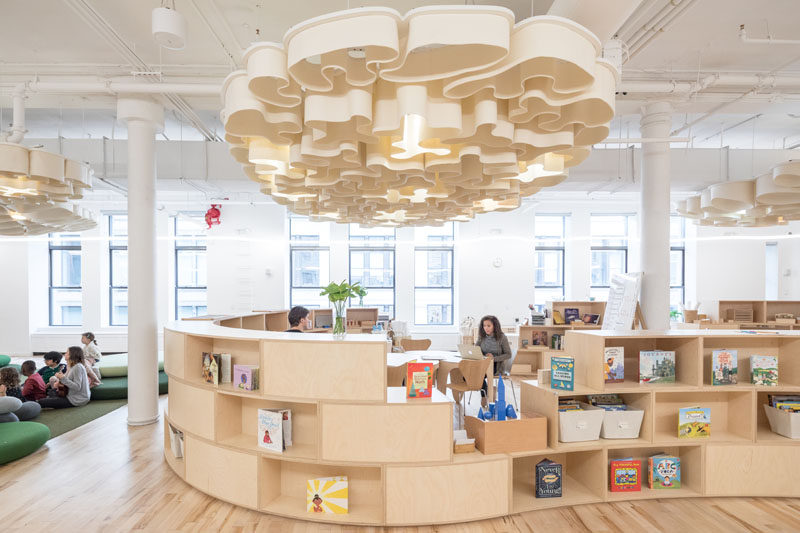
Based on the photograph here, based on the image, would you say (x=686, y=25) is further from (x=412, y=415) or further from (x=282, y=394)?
(x=282, y=394)

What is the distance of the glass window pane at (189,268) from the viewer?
45.5ft

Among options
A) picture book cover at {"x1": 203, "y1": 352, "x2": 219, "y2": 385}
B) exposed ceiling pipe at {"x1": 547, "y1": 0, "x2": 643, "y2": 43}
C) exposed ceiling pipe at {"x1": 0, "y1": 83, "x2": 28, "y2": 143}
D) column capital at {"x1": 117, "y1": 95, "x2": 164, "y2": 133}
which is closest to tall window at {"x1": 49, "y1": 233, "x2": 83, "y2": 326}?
column capital at {"x1": 117, "y1": 95, "x2": 164, "y2": 133}

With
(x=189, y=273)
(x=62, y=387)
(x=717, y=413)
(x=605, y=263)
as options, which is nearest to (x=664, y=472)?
(x=717, y=413)

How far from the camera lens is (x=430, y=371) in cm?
410

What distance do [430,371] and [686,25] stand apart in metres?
4.79

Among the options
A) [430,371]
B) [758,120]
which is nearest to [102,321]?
[430,371]

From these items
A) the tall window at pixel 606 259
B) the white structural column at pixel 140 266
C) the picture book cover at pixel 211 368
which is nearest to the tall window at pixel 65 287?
the white structural column at pixel 140 266

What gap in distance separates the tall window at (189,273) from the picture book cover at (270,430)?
10.6 meters

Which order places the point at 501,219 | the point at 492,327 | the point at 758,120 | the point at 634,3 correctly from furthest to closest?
1. the point at 501,219
2. the point at 758,120
3. the point at 492,327
4. the point at 634,3

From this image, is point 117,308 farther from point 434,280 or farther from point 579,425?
point 579,425

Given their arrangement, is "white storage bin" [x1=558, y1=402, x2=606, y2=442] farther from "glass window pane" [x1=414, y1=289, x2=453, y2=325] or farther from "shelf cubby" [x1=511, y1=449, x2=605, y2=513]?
"glass window pane" [x1=414, y1=289, x2=453, y2=325]

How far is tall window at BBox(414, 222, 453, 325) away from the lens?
13641 mm

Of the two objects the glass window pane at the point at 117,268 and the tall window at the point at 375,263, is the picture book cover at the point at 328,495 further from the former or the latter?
the glass window pane at the point at 117,268

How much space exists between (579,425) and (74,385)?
753 centimetres
